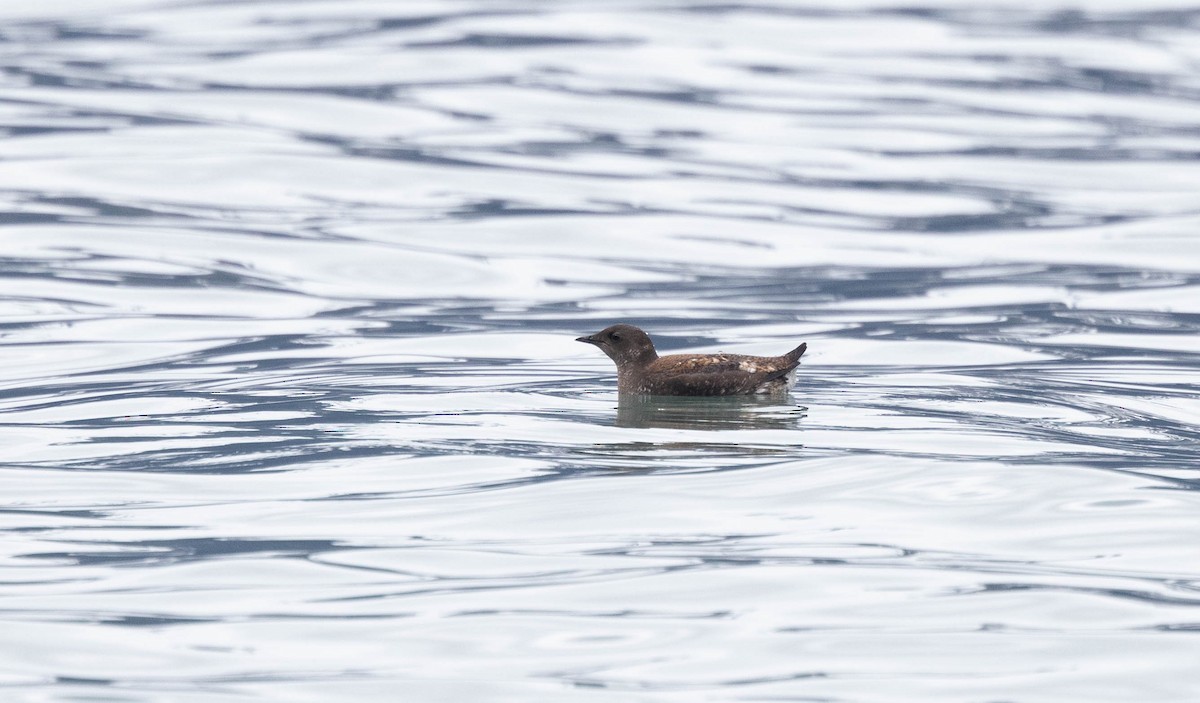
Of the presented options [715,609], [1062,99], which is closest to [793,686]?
[715,609]

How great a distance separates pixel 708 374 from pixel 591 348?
344 centimetres

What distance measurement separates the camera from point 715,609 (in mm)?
7977

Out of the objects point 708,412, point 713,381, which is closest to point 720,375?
point 713,381

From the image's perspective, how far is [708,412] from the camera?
12.0m

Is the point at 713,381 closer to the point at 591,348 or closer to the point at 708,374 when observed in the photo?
the point at 708,374

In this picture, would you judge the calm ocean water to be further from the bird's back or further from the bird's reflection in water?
the bird's back

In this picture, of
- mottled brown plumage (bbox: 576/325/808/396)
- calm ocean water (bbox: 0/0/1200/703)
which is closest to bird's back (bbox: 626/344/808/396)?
mottled brown plumage (bbox: 576/325/808/396)

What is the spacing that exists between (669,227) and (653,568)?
12.8 m

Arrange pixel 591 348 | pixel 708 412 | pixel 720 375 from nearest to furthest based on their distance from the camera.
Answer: pixel 708 412 < pixel 720 375 < pixel 591 348

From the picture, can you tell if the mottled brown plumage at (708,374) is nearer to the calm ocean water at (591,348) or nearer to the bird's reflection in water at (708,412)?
the bird's reflection in water at (708,412)

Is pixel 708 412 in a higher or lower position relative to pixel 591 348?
lower

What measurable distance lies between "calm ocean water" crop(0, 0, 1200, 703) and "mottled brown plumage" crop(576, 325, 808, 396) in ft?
0.80

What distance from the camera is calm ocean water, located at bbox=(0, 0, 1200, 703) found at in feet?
25.3

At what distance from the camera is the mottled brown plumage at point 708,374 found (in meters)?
12.2
